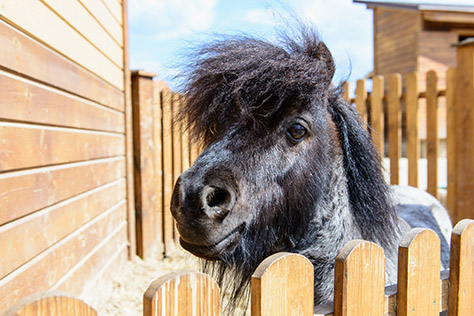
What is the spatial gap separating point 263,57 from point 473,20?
51.3 feet

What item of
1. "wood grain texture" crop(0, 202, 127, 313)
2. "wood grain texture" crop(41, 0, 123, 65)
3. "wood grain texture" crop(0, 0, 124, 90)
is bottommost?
"wood grain texture" crop(0, 202, 127, 313)

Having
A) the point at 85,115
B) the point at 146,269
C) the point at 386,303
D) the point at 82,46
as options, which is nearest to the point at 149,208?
the point at 146,269

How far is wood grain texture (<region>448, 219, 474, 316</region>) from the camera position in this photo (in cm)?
133

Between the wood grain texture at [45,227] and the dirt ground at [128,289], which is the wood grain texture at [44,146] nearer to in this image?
the wood grain texture at [45,227]

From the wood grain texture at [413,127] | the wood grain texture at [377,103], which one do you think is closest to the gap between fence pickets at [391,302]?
the wood grain texture at [413,127]

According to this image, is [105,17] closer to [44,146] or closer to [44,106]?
[44,106]

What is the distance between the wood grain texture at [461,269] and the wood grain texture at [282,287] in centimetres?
69

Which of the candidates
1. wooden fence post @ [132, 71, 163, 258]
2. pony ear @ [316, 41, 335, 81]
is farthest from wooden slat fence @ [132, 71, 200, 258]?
pony ear @ [316, 41, 335, 81]

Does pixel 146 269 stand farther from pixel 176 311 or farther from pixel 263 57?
pixel 176 311

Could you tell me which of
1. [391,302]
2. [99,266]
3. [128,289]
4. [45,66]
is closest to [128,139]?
[99,266]

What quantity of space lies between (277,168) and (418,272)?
0.65m

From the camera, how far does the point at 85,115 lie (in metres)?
3.03

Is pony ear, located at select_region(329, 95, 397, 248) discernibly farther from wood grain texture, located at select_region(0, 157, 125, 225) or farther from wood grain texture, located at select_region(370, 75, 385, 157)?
wood grain texture, located at select_region(370, 75, 385, 157)

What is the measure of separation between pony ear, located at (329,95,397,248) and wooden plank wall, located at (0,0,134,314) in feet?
5.43
